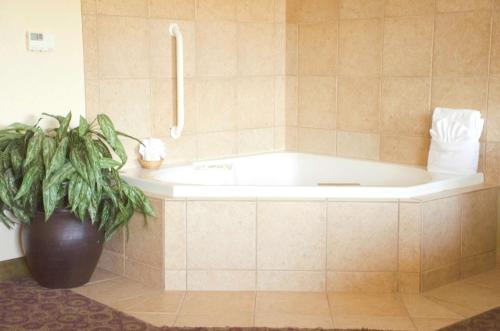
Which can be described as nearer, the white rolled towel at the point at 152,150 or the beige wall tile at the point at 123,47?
the beige wall tile at the point at 123,47

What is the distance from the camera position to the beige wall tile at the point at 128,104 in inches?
147

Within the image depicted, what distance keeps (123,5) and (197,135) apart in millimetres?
880

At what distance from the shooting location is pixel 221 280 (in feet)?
10.6

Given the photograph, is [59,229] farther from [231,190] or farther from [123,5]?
[123,5]

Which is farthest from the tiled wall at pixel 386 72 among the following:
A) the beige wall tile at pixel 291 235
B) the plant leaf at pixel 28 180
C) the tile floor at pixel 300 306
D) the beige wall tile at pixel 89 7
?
the plant leaf at pixel 28 180

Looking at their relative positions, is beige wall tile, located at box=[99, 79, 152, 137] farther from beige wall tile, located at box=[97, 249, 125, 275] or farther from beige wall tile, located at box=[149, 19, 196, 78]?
beige wall tile, located at box=[97, 249, 125, 275]

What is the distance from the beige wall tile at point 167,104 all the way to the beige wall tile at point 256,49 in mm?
414

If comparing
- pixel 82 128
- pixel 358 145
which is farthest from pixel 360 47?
pixel 82 128

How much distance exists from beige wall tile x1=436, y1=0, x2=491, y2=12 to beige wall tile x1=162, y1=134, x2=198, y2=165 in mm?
1576

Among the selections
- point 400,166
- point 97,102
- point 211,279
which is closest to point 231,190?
point 211,279

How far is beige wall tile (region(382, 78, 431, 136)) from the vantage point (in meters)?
3.90

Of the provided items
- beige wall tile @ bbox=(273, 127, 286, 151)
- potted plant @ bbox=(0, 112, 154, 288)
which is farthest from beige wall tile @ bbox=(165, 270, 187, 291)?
beige wall tile @ bbox=(273, 127, 286, 151)

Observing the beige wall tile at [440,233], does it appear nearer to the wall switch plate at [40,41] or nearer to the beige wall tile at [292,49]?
the beige wall tile at [292,49]

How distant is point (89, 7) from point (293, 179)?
1.65 metres
